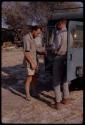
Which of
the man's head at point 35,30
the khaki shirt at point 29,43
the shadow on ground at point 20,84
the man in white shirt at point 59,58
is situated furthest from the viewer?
the shadow on ground at point 20,84

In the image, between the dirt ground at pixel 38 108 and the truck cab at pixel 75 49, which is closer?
the dirt ground at pixel 38 108

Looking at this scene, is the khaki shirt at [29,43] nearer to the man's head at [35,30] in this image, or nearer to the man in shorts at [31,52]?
the man in shorts at [31,52]

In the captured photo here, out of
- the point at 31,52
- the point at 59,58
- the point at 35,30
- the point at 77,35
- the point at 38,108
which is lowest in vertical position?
the point at 38,108

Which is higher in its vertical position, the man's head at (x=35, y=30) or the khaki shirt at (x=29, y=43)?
the man's head at (x=35, y=30)

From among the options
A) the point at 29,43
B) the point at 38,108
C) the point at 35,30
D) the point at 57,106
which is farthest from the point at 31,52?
the point at 57,106

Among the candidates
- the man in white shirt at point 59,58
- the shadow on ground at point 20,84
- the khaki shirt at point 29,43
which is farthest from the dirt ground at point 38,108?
the khaki shirt at point 29,43

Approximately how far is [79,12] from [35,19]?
43.2ft

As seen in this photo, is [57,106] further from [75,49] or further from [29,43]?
[29,43]

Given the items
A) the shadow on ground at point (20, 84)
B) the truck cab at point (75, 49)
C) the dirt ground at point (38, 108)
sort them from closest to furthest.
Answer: the dirt ground at point (38, 108) → the truck cab at point (75, 49) → the shadow on ground at point (20, 84)

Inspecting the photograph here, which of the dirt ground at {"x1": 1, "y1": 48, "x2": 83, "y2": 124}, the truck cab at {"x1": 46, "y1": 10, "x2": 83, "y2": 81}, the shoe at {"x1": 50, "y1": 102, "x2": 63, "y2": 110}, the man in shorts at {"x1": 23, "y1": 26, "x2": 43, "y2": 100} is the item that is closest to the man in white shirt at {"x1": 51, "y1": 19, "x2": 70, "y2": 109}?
the shoe at {"x1": 50, "y1": 102, "x2": 63, "y2": 110}

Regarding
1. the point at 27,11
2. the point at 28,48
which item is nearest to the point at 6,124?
the point at 28,48

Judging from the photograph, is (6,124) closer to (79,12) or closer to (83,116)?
(83,116)

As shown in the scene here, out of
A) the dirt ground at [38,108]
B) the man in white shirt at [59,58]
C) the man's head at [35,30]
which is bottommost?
the dirt ground at [38,108]

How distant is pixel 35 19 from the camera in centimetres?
2111
